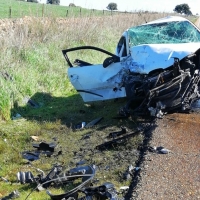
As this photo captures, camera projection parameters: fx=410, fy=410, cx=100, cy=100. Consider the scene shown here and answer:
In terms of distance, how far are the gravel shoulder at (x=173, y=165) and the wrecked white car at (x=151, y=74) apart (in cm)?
51

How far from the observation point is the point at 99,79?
8.62m

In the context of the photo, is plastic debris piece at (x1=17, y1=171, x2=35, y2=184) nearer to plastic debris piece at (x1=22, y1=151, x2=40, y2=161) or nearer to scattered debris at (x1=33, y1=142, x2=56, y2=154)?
plastic debris piece at (x1=22, y1=151, x2=40, y2=161)

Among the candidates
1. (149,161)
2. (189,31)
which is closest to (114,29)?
(189,31)

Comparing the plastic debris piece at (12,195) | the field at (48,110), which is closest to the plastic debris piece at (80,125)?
the field at (48,110)

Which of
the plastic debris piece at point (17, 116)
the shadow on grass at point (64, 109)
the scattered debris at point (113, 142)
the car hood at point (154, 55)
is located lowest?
the plastic debris piece at point (17, 116)

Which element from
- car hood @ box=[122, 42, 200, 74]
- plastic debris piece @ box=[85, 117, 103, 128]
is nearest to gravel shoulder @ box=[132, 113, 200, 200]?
car hood @ box=[122, 42, 200, 74]

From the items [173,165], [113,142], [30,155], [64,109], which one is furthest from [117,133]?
[64,109]

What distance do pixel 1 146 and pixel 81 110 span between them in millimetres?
2787

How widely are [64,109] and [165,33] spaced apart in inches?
114

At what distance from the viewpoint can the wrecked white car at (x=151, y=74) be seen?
7.72 metres

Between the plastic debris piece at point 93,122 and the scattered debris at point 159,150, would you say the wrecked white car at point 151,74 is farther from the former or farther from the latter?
the scattered debris at point 159,150

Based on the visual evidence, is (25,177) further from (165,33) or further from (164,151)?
(165,33)

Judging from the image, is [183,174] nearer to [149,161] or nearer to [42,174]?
[149,161]

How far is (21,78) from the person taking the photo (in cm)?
979
